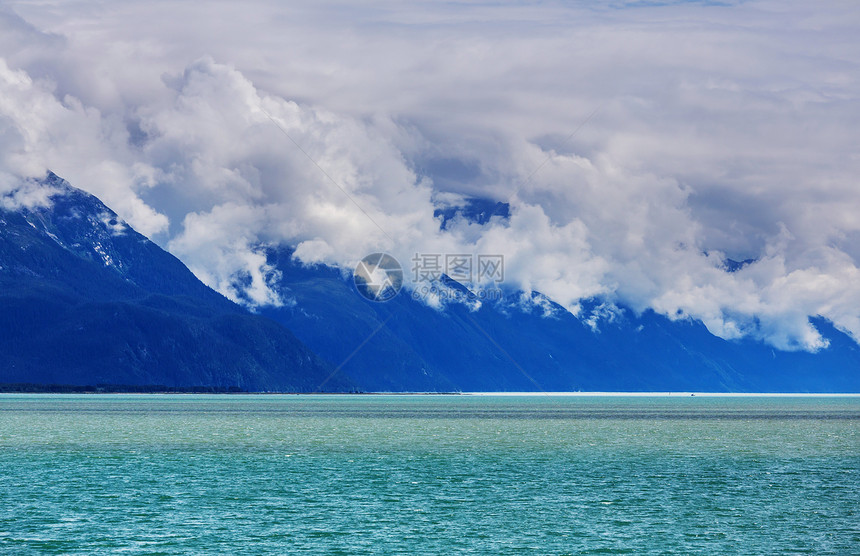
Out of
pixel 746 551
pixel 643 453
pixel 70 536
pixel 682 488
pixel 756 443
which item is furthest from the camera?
pixel 756 443

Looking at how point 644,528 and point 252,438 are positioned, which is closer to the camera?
point 644,528

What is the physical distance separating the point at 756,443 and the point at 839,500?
233 feet

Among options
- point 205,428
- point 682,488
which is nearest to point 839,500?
point 682,488

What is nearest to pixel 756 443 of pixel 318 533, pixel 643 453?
pixel 643 453

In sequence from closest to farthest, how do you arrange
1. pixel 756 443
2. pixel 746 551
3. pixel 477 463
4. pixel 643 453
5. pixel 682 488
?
pixel 746 551, pixel 682 488, pixel 477 463, pixel 643 453, pixel 756 443

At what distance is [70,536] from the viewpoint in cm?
6359

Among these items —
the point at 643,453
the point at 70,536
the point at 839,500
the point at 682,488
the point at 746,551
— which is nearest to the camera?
the point at 746,551

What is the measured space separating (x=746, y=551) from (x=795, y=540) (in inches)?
193

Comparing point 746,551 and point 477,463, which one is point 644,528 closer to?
point 746,551

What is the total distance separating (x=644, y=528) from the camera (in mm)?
67312

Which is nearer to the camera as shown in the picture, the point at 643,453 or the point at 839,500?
the point at 839,500

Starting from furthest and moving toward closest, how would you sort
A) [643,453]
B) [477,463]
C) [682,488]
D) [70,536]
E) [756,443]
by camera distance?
1. [756,443]
2. [643,453]
3. [477,463]
4. [682,488]
5. [70,536]

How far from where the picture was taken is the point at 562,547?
61.2 metres

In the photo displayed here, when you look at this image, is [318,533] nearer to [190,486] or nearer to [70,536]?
[70,536]
